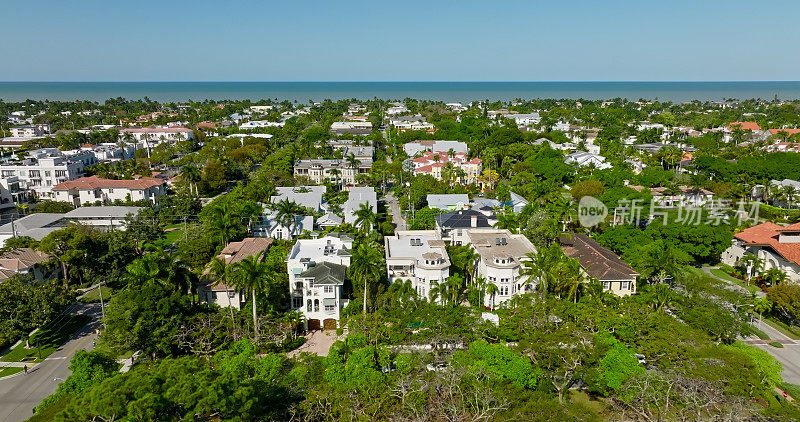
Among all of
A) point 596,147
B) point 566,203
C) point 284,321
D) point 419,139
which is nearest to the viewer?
point 284,321

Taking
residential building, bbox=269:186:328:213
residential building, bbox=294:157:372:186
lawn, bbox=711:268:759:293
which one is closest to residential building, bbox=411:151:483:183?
residential building, bbox=294:157:372:186

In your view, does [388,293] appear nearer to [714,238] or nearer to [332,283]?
[332,283]

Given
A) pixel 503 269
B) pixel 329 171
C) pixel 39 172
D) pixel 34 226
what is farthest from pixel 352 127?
pixel 503 269

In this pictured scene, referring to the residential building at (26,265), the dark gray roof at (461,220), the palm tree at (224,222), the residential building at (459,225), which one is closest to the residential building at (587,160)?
the dark gray roof at (461,220)

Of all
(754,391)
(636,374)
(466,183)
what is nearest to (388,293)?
(636,374)

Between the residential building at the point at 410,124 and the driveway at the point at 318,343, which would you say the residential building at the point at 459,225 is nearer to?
the driveway at the point at 318,343

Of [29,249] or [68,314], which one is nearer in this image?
[68,314]

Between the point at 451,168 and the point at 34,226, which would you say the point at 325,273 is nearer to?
the point at 34,226
